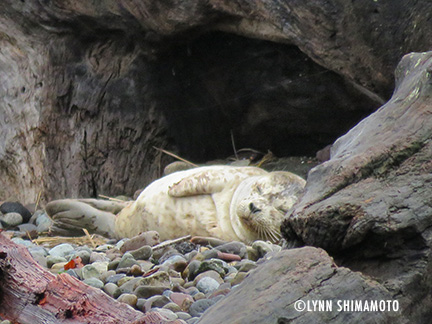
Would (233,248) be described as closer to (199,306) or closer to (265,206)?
(265,206)

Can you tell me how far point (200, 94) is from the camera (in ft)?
20.5

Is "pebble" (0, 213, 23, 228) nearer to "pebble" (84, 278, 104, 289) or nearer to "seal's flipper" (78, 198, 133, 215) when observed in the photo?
"seal's flipper" (78, 198, 133, 215)

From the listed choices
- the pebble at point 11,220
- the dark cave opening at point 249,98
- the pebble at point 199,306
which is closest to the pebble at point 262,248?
the pebble at point 199,306

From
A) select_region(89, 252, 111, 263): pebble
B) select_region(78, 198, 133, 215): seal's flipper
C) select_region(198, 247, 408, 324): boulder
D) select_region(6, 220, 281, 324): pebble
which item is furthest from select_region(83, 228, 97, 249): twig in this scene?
select_region(198, 247, 408, 324): boulder

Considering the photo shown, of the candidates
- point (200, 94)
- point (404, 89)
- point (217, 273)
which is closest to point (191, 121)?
point (200, 94)

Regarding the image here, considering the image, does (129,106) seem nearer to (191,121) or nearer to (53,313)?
(191,121)

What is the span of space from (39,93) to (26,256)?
3.96 m

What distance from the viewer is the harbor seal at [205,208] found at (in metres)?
4.42

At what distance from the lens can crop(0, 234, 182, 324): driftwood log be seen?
2145mm

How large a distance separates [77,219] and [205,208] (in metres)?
1.14

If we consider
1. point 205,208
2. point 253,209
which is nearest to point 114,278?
point 253,209

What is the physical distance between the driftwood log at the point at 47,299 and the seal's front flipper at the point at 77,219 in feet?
8.62

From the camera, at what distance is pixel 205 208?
4.86 m

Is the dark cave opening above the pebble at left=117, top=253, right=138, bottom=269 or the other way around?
above
